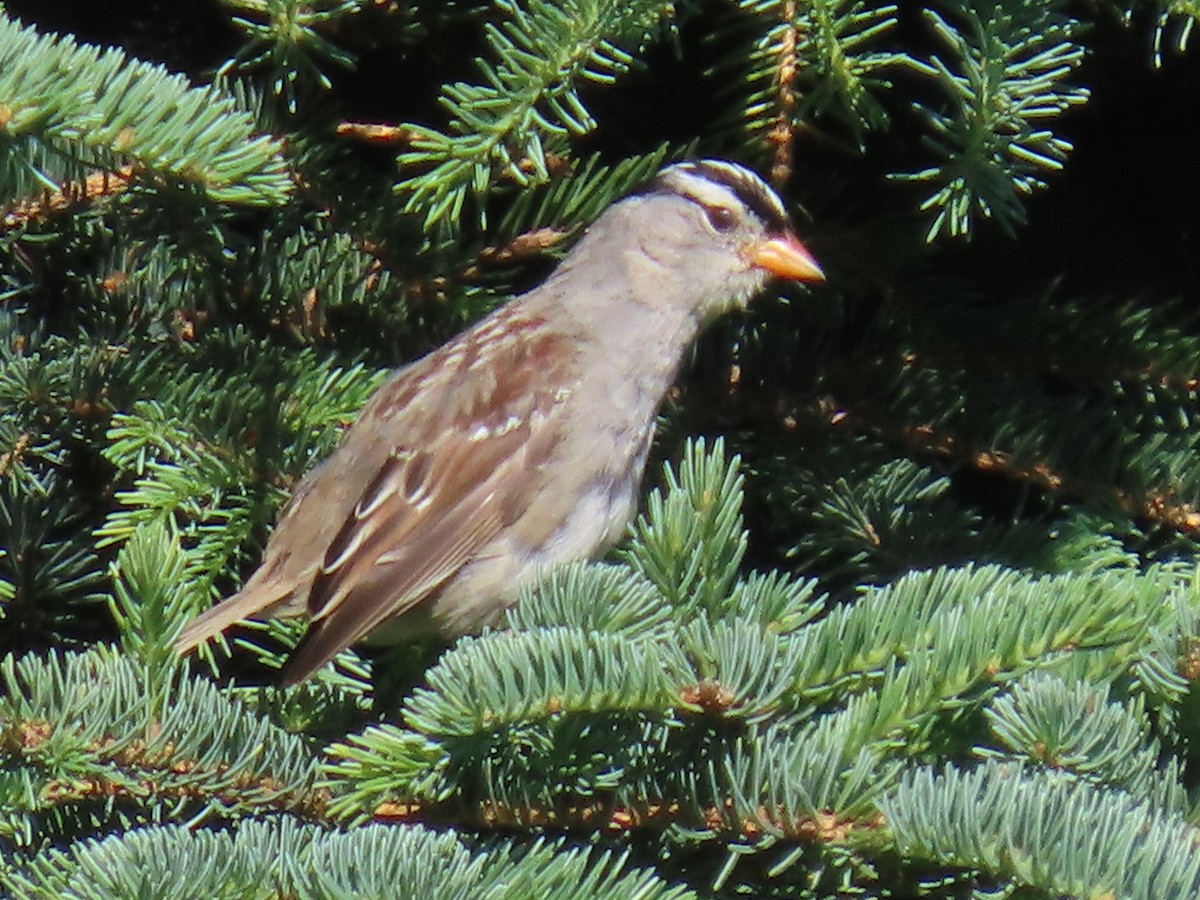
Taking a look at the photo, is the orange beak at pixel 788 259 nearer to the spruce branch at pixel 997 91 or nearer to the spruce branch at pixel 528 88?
the spruce branch at pixel 997 91

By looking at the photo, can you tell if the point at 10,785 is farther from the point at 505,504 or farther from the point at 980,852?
the point at 505,504

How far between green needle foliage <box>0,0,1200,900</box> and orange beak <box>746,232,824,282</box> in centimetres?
6

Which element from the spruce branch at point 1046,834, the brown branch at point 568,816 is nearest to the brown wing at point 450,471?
the brown branch at point 568,816

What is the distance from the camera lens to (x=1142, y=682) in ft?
5.02

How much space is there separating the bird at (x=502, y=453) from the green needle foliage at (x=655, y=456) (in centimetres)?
8

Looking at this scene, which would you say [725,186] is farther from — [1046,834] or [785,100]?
[1046,834]

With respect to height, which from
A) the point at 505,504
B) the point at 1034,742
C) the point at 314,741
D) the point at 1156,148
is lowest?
the point at 314,741

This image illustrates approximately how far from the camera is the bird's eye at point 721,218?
2.89 meters

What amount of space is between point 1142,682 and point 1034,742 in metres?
0.21

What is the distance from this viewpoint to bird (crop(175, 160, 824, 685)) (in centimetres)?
253

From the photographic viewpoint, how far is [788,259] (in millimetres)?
2592

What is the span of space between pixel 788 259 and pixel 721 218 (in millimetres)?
387

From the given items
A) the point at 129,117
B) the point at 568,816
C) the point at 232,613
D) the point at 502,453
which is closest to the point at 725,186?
the point at 502,453

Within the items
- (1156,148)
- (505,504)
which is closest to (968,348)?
(1156,148)
